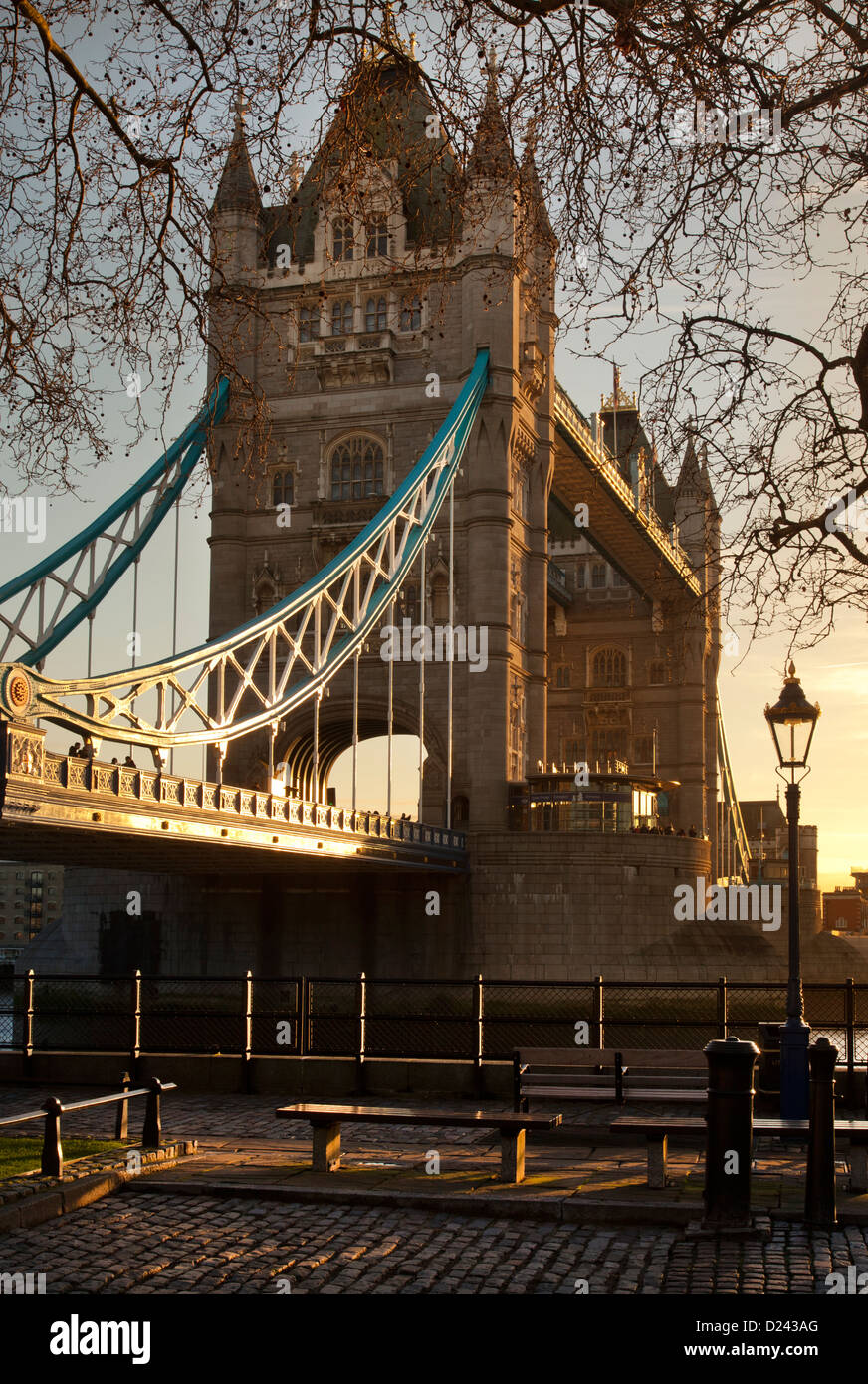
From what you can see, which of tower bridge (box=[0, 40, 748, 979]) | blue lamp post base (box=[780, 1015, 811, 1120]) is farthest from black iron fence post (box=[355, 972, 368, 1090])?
tower bridge (box=[0, 40, 748, 979])

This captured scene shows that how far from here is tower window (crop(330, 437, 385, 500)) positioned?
45.1 meters

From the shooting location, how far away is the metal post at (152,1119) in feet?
31.2

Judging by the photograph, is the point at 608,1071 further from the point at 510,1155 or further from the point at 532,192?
the point at 532,192

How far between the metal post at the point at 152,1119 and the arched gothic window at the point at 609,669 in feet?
192

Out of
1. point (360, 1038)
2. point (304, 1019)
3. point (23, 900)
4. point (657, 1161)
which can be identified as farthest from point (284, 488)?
point (23, 900)

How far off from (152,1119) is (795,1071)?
4912 millimetres

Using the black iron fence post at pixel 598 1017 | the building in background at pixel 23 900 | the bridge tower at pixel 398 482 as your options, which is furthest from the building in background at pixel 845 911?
the black iron fence post at pixel 598 1017

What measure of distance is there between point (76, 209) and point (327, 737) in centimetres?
3904

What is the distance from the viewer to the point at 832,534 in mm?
8797

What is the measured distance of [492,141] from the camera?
7.27m

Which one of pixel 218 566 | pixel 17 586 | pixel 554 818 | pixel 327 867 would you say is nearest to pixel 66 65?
pixel 17 586

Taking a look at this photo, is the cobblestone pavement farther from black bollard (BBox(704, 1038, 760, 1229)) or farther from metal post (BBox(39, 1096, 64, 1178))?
metal post (BBox(39, 1096, 64, 1178))

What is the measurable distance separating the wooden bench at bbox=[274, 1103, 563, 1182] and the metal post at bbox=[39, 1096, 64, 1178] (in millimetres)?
1238
